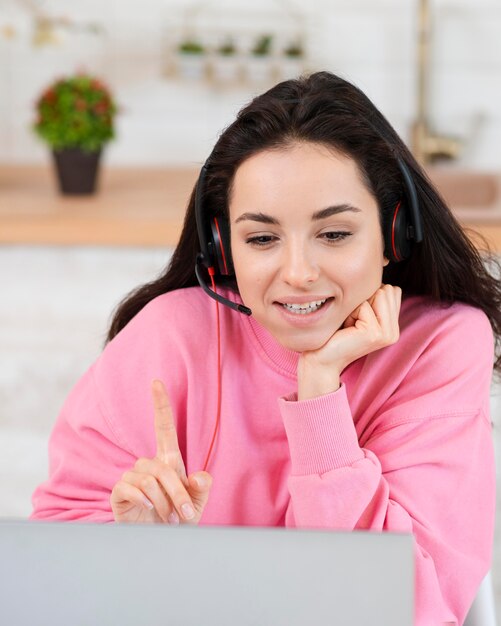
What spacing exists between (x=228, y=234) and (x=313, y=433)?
0.88 ft

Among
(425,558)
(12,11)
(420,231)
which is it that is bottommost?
(425,558)

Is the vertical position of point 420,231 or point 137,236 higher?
point 420,231

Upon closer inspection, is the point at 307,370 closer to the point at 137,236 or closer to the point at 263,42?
the point at 137,236

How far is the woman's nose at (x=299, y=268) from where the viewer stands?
3.45ft

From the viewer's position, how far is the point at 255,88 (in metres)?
2.82

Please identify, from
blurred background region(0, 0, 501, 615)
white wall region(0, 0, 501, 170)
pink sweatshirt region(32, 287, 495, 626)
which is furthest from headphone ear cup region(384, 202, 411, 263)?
white wall region(0, 0, 501, 170)

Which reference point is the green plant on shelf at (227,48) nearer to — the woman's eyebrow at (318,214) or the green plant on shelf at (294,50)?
the green plant on shelf at (294,50)

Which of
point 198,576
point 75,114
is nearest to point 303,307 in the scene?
point 198,576

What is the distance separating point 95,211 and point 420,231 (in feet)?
4.00

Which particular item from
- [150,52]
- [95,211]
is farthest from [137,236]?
[150,52]

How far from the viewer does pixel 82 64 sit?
9.18 feet

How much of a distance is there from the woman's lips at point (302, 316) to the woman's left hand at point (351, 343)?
0.04 metres

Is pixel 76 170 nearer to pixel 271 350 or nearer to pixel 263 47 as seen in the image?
pixel 263 47

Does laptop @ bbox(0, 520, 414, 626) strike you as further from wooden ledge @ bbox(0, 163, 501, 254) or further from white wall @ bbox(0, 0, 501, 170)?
white wall @ bbox(0, 0, 501, 170)
